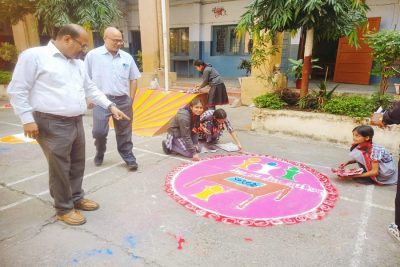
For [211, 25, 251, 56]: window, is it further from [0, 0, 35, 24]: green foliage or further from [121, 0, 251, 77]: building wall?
[0, 0, 35, 24]: green foliage

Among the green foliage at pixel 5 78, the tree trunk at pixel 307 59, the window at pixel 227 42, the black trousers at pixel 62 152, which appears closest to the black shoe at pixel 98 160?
the black trousers at pixel 62 152

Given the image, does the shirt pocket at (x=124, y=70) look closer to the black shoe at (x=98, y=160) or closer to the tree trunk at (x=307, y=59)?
the black shoe at (x=98, y=160)

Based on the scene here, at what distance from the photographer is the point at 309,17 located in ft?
15.5

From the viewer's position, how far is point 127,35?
579 inches

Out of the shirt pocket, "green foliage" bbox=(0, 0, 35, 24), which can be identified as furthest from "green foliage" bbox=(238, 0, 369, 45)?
"green foliage" bbox=(0, 0, 35, 24)

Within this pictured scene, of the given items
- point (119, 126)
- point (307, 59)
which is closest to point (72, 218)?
point (119, 126)

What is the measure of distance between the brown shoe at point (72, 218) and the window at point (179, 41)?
462 inches

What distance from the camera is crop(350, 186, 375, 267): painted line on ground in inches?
85.0

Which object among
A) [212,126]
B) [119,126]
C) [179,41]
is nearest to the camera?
[119,126]

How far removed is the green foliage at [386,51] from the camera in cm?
475

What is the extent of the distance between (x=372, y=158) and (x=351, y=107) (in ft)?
5.97

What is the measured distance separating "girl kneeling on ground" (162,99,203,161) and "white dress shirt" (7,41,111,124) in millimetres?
1817

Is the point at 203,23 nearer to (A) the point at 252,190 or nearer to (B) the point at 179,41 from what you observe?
(B) the point at 179,41

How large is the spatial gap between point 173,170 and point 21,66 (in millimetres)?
2171
